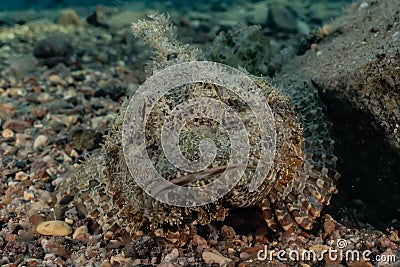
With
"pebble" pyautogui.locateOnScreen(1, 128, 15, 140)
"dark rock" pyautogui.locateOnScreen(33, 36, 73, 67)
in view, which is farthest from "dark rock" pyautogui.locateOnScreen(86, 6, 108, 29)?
"pebble" pyautogui.locateOnScreen(1, 128, 15, 140)

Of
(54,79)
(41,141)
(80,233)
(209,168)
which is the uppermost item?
(54,79)

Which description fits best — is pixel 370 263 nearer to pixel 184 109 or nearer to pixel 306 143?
pixel 306 143

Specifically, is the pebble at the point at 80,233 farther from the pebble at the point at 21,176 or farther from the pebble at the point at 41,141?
the pebble at the point at 41,141

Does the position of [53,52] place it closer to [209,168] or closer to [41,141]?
[41,141]

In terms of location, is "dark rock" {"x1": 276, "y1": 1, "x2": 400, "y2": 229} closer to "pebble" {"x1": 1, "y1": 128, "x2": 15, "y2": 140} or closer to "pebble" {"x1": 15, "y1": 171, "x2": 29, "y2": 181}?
"pebble" {"x1": 15, "y1": 171, "x2": 29, "y2": 181}

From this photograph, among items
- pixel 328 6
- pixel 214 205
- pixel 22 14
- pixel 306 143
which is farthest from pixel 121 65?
pixel 328 6

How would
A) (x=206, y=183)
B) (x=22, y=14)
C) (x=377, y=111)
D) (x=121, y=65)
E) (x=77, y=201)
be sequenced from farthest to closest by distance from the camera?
1. (x=22, y=14)
2. (x=121, y=65)
3. (x=77, y=201)
4. (x=377, y=111)
5. (x=206, y=183)

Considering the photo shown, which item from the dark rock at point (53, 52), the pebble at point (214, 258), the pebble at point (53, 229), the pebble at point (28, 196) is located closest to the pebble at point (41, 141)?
the pebble at point (28, 196)

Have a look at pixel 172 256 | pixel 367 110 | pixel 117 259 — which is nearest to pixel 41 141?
pixel 117 259
